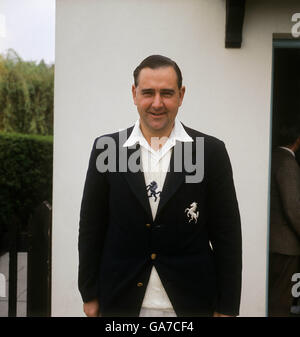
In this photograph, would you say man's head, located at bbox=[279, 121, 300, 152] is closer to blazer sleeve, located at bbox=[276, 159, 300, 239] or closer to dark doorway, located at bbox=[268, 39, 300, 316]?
dark doorway, located at bbox=[268, 39, 300, 316]

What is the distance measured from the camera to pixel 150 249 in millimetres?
2551

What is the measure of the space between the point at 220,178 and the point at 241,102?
0.89 m

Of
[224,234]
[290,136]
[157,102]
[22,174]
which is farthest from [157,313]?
[22,174]

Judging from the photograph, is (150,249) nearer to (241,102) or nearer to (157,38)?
(241,102)

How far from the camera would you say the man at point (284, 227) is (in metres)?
3.55

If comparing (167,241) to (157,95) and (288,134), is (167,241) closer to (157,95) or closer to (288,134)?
(157,95)

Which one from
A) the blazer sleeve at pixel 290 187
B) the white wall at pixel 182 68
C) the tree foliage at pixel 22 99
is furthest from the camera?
the tree foliage at pixel 22 99

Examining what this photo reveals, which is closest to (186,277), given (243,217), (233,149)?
(243,217)

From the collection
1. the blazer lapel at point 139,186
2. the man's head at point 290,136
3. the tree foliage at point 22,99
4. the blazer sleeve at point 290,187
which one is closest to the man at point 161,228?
the blazer lapel at point 139,186

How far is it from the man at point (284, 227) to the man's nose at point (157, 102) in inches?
54.9

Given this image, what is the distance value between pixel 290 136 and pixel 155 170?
1.92 m

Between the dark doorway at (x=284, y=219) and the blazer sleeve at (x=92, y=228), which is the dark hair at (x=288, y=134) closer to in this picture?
the dark doorway at (x=284, y=219)

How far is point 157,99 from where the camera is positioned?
2.65 metres

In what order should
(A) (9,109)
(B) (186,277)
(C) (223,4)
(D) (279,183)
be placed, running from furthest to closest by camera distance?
1. (A) (9,109)
2. (D) (279,183)
3. (C) (223,4)
4. (B) (186,277)
